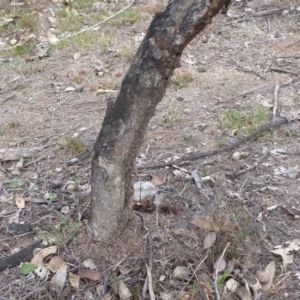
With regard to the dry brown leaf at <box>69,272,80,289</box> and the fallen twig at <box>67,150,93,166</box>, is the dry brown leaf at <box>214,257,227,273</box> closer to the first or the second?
the dry brown leaf at <box>69,272,80,289</box>

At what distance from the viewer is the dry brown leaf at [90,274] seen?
222 centimetres

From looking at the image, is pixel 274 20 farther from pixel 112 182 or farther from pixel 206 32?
pixel 112 182

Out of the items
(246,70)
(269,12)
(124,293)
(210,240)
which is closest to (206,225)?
(210,240)

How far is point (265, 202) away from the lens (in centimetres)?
271

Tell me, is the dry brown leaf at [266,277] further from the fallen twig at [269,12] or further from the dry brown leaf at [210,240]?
the fallen twig at [269,12]

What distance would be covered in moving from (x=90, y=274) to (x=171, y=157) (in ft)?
3.60

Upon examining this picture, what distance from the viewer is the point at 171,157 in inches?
123

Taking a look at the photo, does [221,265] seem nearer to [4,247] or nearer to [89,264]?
[89,264]

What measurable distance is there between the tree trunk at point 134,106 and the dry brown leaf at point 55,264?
0.59ft

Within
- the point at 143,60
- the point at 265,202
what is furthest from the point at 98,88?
the point at 143,60

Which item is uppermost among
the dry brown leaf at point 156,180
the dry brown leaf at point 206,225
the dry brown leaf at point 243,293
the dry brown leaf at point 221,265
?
the dry brown leaf at point 206,225

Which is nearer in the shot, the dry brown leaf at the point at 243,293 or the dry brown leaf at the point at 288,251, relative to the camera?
the dry brown leaf at the point at 243,293

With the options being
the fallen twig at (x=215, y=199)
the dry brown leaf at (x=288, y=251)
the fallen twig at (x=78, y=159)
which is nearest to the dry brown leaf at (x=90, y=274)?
the fallen twig at (x=215, y=199)

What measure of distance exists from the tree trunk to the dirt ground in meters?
0.18
